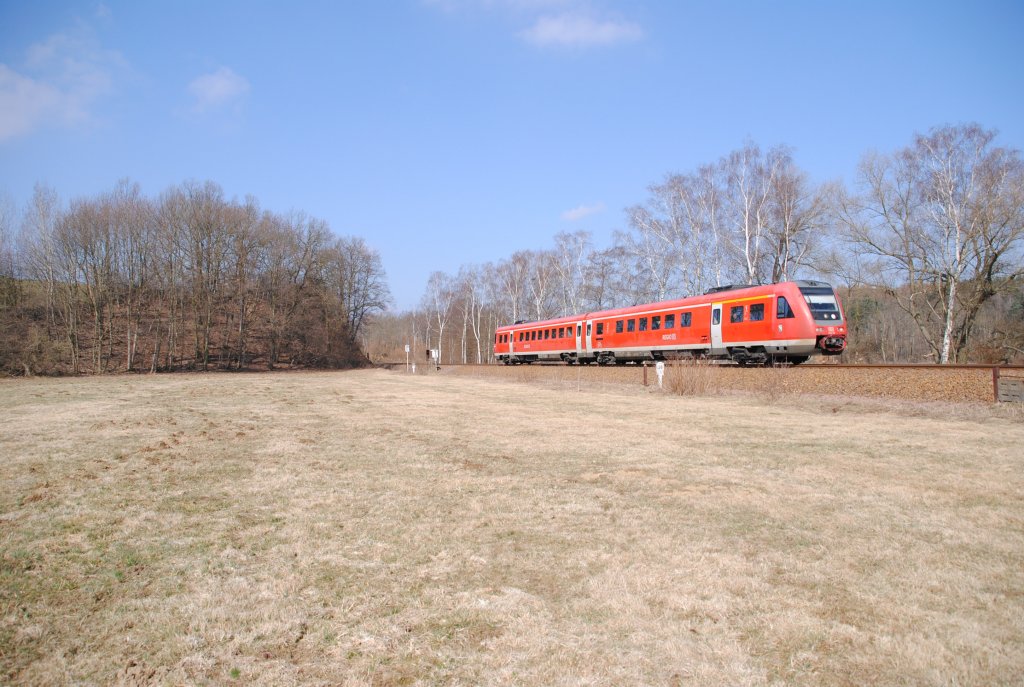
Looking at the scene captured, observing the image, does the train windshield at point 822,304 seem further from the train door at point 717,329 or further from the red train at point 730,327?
the train door at point 717,329

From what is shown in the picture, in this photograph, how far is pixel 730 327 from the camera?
1962cm

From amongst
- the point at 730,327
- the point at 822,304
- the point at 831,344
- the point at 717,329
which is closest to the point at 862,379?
the point at 831,344

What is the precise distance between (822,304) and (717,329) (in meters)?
3.54

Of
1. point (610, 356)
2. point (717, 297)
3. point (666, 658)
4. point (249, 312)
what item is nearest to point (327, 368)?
point (249, 312)

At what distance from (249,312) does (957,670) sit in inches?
1883

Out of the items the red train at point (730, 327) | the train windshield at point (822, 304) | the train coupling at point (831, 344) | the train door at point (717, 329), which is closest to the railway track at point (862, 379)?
the train coupling at point (831, 344)

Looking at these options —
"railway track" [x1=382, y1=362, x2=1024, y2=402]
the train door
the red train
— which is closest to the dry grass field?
"railway track" [x1=382, y1=362, x2=1024, y2=402]

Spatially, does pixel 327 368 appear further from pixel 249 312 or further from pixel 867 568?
pixel 867 568

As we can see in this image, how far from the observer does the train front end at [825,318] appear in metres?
17.3

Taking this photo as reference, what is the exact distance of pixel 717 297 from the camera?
2025cm

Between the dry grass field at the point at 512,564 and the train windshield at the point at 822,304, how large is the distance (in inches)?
385

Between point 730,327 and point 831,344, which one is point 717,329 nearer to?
point 730,327

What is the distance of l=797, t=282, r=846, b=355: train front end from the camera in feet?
56.7

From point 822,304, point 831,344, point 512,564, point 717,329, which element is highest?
point 822,304
